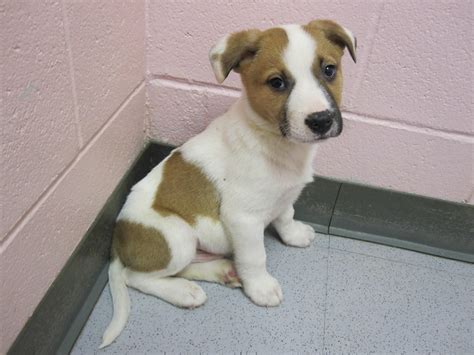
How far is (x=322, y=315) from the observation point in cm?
164

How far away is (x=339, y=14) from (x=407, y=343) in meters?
1.21

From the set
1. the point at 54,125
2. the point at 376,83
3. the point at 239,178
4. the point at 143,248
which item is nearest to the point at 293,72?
the point at 239,178

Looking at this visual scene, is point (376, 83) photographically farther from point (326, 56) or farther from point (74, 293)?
point (74, 293)

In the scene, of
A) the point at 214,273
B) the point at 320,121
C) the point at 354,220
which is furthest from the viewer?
the point at 354,220

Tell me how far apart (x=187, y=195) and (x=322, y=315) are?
2.27 ft

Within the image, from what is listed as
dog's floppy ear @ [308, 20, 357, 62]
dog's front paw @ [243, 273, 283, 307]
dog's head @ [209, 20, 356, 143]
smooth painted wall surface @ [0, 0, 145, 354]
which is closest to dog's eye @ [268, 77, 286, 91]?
dog's head @ [209, 20, 356, 143]

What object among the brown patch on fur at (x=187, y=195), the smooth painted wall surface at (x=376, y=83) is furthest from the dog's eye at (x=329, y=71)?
the brown patch on fur at (x=187, y=195)

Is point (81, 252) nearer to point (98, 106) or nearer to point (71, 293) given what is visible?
point (71, 293)

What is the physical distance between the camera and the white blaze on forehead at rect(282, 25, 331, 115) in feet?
3.82

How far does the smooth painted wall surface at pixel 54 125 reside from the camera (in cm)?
105

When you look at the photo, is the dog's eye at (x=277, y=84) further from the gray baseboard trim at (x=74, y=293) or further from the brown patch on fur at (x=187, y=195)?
the gray baseboard trim at (x=74, y=293)

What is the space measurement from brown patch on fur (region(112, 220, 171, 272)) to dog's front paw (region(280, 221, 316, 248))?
0.57m

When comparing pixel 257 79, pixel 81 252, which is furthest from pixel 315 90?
pixel 81 252

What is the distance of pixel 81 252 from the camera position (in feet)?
4.97
